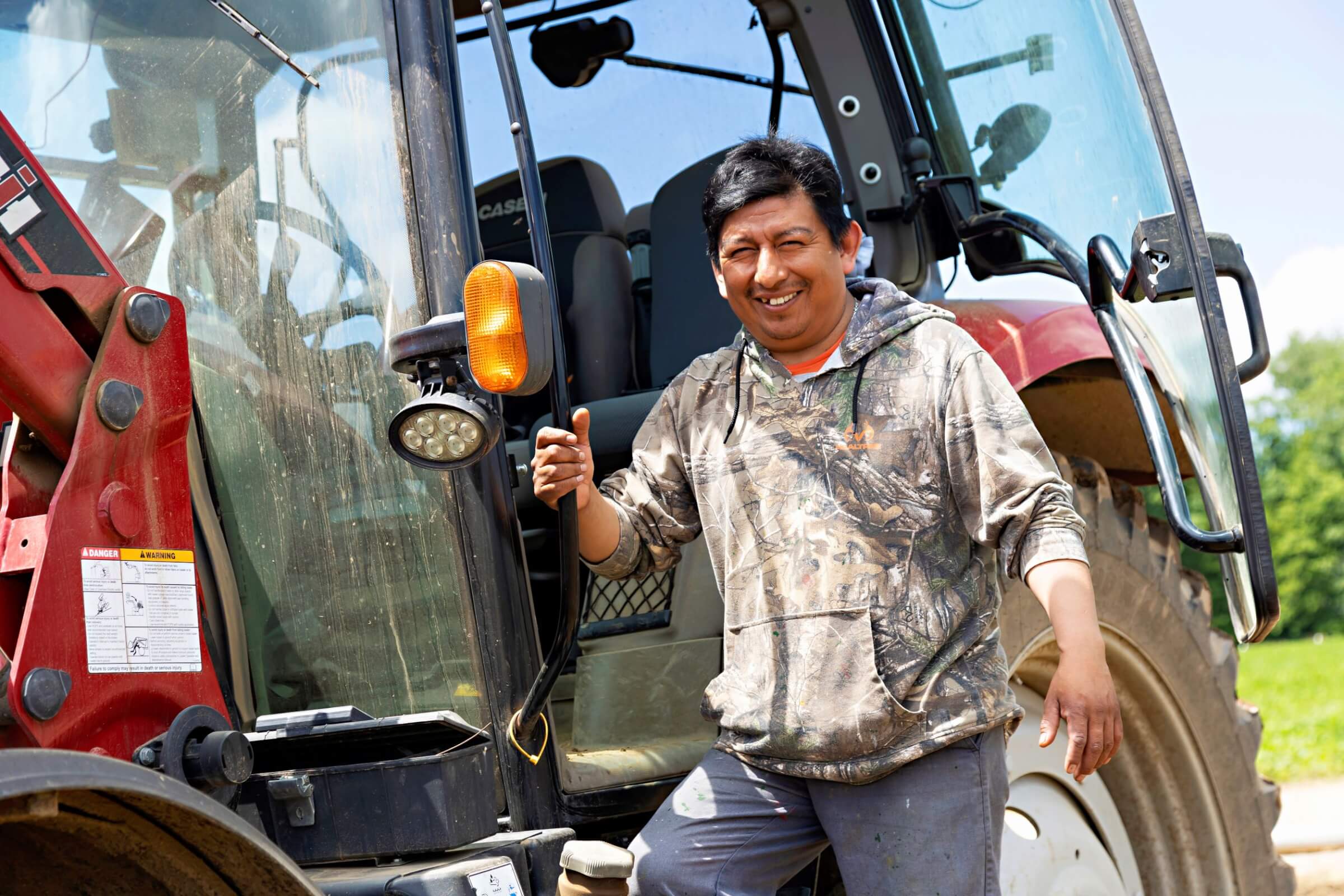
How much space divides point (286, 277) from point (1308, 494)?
1901 inches

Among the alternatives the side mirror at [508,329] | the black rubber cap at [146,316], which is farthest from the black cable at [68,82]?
the side mirror at [508,329]

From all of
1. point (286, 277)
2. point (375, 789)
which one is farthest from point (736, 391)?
point (375, 789)

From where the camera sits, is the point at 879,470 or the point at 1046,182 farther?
the point at 1046,182

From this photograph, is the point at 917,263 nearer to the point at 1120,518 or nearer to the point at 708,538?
the point at 1120,518

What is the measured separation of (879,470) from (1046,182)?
1107 mm

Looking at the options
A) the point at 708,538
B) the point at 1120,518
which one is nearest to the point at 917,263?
the point at 1120,518

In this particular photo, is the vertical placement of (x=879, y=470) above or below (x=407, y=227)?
below

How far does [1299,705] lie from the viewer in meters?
13.3

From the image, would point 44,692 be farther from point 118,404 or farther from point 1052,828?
point 1052,828

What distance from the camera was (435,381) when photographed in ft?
5.79

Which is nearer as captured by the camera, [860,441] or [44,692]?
[44,692]

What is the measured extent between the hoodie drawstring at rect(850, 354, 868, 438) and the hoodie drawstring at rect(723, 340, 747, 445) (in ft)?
0.64

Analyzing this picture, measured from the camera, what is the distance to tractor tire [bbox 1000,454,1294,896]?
112 inches

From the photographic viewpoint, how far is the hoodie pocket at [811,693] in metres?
1.91
